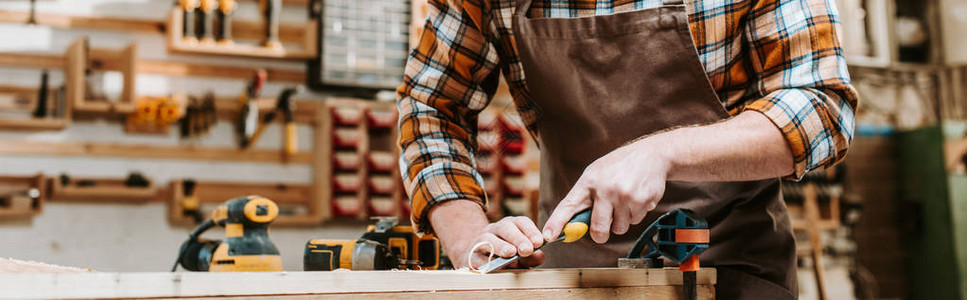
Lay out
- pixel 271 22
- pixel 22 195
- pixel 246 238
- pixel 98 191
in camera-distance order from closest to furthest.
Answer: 1. pixel 246 238
2. pixel 22 195
3. pixel 98 191
4. pixel 271 22

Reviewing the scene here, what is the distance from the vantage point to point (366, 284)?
82 cm

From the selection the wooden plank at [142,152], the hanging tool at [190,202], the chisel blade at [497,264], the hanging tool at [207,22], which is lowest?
the hanging tool at [190,202]

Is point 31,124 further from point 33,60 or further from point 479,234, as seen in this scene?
point 479,234

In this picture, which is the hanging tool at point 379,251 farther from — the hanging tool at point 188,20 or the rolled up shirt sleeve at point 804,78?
the hanging tool at point 188,20

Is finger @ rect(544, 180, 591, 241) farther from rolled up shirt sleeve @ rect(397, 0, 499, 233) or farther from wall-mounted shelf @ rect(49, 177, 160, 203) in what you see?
wall-mounted shelf @ rect(49, 177, 160, 203)

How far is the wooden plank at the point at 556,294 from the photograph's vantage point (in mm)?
823

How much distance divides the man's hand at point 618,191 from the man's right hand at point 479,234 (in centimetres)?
4

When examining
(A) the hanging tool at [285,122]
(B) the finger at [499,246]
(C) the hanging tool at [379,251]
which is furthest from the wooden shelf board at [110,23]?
(B) the finger at [499,246]

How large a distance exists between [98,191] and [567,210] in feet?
9.90

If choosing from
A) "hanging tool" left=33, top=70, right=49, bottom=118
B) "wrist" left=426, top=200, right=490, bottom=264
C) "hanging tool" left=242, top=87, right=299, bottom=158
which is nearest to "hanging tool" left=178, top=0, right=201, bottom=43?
"hanging tool" left=242, top=87, right=299, bottom=158

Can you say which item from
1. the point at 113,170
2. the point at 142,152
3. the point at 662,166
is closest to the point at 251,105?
the point at 142,152

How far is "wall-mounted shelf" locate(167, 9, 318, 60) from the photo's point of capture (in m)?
3.45

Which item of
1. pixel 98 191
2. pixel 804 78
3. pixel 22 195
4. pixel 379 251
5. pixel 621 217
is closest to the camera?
pixel 621 217

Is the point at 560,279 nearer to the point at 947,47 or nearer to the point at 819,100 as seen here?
the point at 819,100
